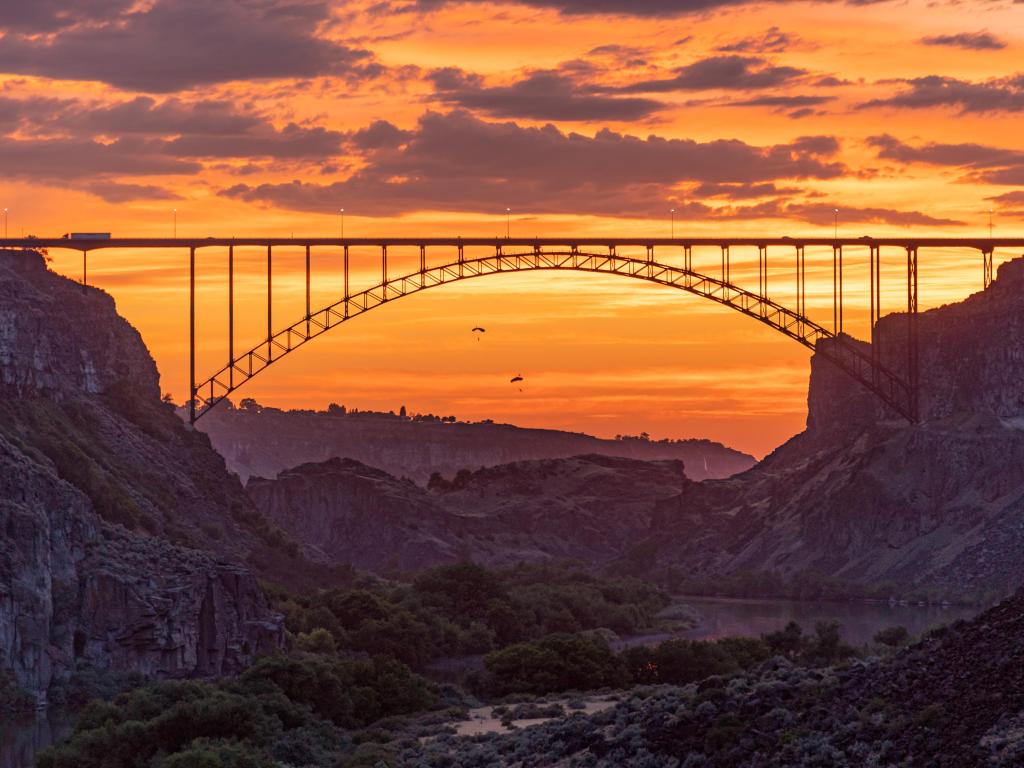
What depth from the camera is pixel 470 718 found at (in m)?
97.7

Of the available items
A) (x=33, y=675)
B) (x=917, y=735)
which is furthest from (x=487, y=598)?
(x=917, y=735)

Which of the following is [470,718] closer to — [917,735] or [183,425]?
[917,735]

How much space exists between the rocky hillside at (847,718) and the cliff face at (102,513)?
38.2m

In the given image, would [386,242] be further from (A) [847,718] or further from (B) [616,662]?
(A) [847,718]

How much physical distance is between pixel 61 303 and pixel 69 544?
51.2 meters

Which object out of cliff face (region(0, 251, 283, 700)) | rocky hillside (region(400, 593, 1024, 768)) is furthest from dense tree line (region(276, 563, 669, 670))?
rocky hillside (region(400, 593, 1024, 768))

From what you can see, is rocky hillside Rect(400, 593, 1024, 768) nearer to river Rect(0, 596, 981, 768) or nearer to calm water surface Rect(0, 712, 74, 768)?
calm water surface Rect(0, 712, 74, 768)

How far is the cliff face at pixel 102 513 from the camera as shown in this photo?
11275 centimetres

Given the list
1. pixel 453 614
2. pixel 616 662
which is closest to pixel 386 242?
pixel 453 614

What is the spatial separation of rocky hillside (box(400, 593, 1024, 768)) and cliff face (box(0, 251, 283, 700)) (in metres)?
38.2

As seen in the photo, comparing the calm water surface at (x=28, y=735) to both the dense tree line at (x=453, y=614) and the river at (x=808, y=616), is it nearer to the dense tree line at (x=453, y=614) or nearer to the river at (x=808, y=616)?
Answer: the dense tree line at (x=453, y=614)

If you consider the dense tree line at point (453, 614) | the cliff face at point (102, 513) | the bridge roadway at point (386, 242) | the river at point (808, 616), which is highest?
the bridge roadway at point (386, 242)

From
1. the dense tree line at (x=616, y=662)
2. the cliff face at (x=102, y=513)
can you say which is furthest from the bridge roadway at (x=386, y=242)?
the dense tree line at (x=616, y=662)

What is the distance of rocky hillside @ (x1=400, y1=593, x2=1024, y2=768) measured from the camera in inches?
2408
